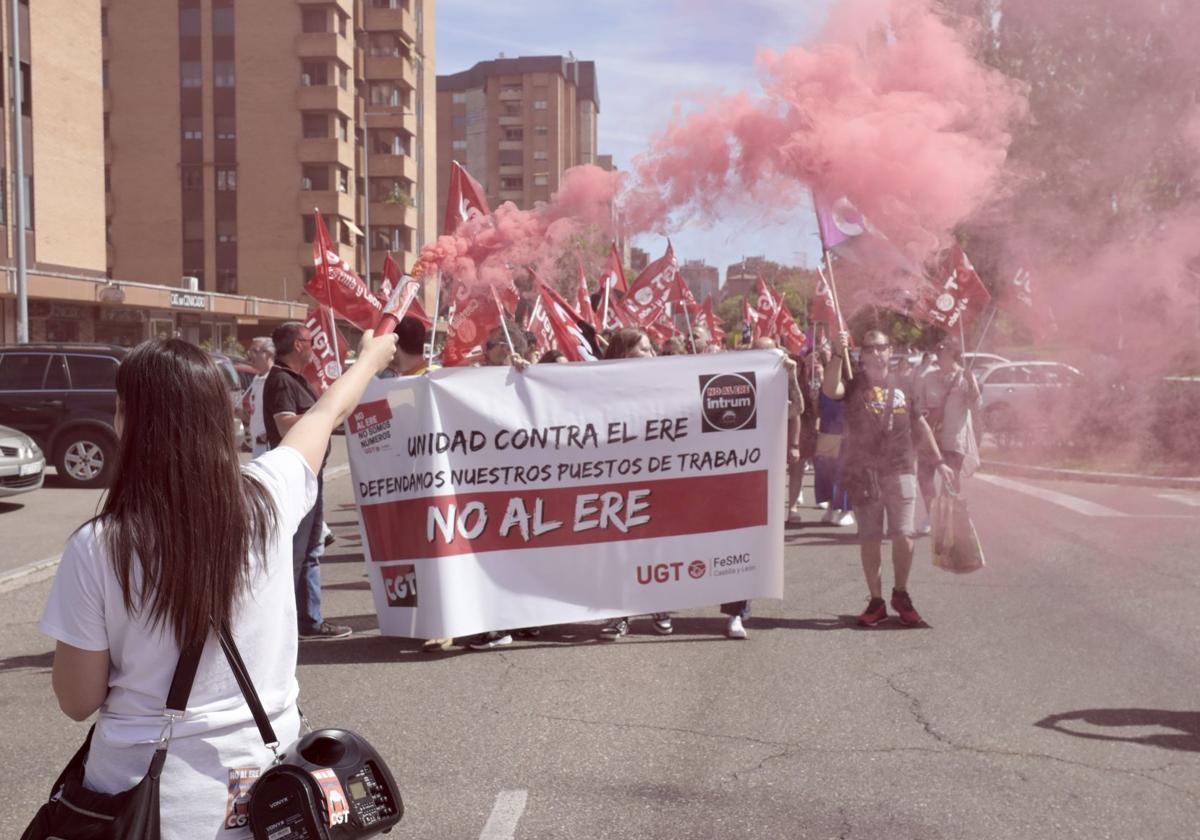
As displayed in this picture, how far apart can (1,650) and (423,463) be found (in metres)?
2.96

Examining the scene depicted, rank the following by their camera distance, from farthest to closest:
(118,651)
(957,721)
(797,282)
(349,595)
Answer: (797,282)
(349,595)
(957,721)
(118,651)

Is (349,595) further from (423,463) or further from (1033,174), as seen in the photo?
(1033,174)

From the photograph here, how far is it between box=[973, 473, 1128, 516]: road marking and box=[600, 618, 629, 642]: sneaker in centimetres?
818

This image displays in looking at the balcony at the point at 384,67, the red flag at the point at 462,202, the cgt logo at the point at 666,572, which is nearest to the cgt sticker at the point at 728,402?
the cgt logo at the point at 666,572

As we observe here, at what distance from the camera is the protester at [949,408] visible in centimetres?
1070

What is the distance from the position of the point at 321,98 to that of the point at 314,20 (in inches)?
160

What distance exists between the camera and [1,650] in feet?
25.4

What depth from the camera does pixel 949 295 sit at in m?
9.02

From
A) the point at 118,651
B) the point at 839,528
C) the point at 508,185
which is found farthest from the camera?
the point at 508,185

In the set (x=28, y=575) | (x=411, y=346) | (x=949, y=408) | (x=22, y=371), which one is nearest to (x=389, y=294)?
(x=411, y=346)

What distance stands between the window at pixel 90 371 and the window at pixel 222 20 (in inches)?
2009

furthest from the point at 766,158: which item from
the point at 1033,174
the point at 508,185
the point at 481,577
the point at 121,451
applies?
the point at 508,185

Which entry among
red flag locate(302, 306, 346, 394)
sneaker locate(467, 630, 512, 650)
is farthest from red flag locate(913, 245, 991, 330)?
red flag locate(302, 306, 346, 394)

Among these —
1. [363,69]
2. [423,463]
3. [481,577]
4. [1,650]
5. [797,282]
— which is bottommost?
[1,650]
